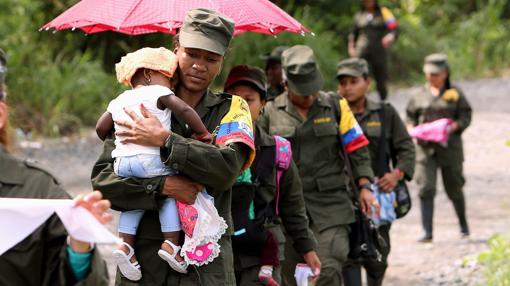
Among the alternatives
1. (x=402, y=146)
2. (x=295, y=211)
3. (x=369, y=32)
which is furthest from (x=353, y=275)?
(x=369, y=32)

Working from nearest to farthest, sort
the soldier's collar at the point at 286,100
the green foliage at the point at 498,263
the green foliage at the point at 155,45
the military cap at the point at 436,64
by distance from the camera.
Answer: the soldier's collar at the point at 286,100 → the green foliage at the point at 498,263 → the military cap at the point at 436,64 → the green foliage at the point at 155,45

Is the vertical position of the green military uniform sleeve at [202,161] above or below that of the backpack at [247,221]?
above

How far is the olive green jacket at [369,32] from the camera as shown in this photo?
18.0 meters

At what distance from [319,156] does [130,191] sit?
8.94 ft

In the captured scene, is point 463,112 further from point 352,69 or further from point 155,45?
point 155,45

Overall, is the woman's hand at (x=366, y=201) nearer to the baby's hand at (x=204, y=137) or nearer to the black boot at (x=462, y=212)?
the baby's hand at (x=204, y=137)

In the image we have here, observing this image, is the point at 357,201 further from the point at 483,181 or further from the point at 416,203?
the point at 483,181

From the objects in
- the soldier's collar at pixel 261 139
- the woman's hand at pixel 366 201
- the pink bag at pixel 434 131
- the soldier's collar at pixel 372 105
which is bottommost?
the pink bag at pixel 434 131

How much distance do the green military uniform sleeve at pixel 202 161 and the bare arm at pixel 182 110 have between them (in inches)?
3.7

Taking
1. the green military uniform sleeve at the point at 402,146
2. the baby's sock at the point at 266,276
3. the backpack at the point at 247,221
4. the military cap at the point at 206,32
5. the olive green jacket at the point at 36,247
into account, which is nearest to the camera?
the olive green jacket at the point at 36,247

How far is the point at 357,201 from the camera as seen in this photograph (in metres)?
7.28

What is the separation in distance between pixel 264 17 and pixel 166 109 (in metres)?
1.07

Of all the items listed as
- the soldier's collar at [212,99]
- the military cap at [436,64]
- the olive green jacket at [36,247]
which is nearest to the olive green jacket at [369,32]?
the military cap at [436,64]

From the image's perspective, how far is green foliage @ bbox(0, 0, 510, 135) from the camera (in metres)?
16.2
